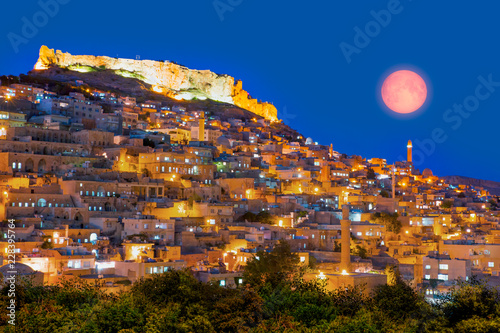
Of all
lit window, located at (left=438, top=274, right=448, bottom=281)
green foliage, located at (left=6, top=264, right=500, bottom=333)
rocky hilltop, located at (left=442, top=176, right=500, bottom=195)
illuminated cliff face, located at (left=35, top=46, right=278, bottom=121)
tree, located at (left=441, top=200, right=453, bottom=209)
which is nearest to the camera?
green foliage, located at (left=6, top=264, right=500, bottom=333)

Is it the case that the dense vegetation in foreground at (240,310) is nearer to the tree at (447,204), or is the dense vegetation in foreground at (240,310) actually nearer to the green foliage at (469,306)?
the green foliage at (469,306)

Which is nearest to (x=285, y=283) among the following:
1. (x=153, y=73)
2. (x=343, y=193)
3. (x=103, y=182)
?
(x=103, y=182)

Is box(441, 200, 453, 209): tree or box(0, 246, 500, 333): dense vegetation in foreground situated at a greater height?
box(441, 200, 453, 209): tree

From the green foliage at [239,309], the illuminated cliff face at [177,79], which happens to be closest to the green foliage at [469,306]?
the green foliage at [239,309]

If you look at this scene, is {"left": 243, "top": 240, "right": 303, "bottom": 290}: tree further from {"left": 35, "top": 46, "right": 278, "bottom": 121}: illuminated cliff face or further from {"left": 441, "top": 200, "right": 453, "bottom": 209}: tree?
{"left": 35, "top": 46, "right": 278, "bottom": 121}: illuminated cliff face

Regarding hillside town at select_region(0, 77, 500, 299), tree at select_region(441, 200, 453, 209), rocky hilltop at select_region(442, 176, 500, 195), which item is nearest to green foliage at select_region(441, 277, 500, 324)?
hillside town at select_region(0, 77, 500, 299)

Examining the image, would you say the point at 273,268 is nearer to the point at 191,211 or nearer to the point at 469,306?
the point at 191,211

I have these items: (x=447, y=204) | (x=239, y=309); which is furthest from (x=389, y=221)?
(x=239, y=309)
